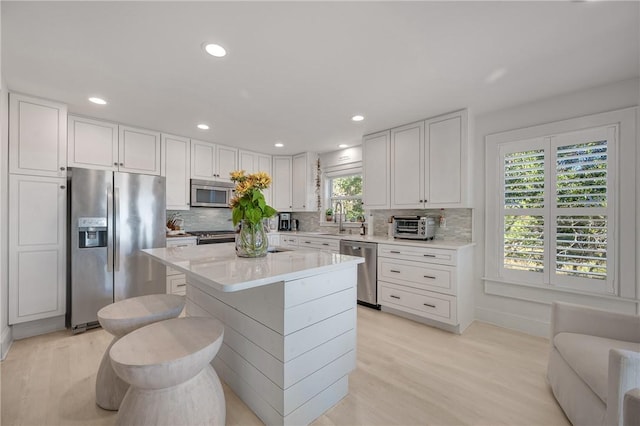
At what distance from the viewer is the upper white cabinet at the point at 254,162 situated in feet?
14.8

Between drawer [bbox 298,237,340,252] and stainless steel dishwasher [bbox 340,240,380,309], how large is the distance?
26 centimetres

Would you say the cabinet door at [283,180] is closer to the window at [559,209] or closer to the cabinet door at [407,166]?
the cabinet door at [407,166]

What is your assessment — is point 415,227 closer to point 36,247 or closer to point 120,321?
point 120,321

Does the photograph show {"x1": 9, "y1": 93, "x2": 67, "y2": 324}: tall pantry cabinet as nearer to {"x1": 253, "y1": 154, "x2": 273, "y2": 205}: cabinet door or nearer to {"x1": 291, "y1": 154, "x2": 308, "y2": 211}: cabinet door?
{"x1": 253, "y1": 154, "x2": 273, "y2": 205}: cabinet door

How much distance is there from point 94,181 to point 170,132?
1.17 m

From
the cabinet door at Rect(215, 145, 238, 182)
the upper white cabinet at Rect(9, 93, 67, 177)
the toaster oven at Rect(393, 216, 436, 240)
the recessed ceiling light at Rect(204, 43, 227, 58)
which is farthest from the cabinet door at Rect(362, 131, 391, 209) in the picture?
the upper white cabinet at Rect(9, 93, 67, 177)

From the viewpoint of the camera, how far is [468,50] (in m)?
1.82

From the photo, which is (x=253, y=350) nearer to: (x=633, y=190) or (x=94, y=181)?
(x=94, y=181)

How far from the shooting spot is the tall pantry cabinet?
2.46 metres

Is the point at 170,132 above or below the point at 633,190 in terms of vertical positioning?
above

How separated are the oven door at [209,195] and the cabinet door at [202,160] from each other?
147 mm

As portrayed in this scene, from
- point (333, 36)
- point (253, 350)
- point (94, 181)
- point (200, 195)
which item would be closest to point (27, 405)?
point (253, 350)

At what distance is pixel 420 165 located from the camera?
10.6 feet

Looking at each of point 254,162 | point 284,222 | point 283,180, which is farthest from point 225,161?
point 284,222
